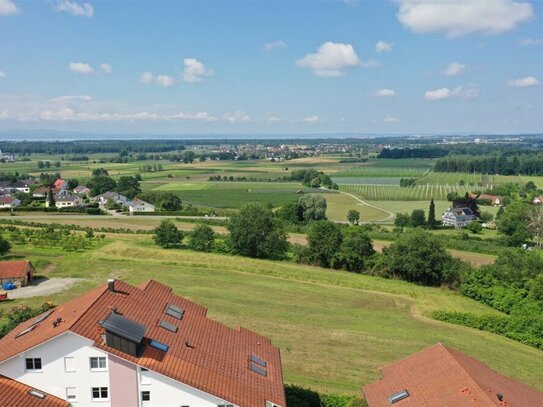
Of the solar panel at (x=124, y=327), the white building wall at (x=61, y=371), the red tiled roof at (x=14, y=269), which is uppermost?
the solar panel at (x=124, y=327)

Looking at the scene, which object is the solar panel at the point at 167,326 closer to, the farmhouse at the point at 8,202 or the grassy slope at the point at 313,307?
the grassy slope at the point at 313,307

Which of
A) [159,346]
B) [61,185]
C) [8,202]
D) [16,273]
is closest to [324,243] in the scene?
[16,273]

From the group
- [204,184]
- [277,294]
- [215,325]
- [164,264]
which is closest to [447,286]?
[277,294]

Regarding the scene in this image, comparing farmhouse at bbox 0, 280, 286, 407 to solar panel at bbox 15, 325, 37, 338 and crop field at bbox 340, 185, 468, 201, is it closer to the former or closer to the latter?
solar panel at bbox 15, 325, 37, 338

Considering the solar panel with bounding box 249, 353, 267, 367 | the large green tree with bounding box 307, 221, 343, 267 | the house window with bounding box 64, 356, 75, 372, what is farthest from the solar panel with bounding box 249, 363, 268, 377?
the large green tree with bounding box 307, 221, 343, 267

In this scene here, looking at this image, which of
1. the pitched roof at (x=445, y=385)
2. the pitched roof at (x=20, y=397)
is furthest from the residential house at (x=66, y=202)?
the pitched roof at (x=445, y=385)
